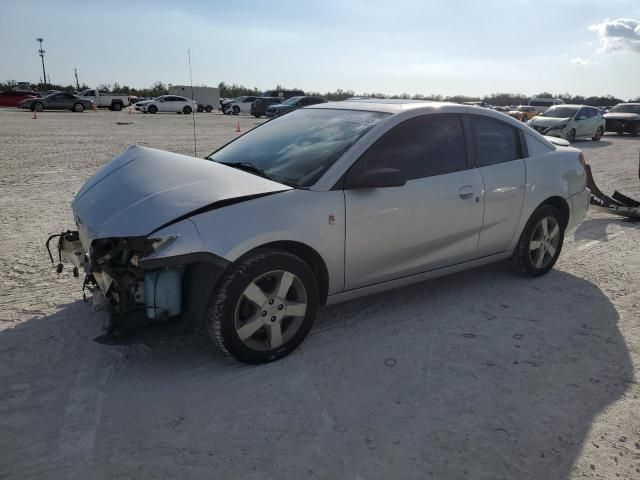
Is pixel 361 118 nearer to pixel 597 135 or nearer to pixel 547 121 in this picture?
pixel 547 121

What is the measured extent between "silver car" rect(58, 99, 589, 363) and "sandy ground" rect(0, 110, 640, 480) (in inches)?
13.7

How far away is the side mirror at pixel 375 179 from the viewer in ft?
11.1

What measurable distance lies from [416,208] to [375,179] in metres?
0.52

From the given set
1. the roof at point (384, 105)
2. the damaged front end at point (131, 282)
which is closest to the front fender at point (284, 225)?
the damaged front end at point (131, 282)

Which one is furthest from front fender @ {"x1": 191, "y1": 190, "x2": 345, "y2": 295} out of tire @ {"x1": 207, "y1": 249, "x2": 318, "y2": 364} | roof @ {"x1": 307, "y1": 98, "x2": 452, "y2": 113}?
roof @ {"x1": 307, "y1": 98, "x2": 452, "y2": 113}

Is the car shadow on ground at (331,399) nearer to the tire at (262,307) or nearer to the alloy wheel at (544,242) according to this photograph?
the tire at (262,307)

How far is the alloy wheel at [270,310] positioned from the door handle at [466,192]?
5.22ft

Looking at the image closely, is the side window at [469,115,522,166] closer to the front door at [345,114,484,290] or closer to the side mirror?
the front door at [345,114,484,290]

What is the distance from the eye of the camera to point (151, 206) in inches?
118

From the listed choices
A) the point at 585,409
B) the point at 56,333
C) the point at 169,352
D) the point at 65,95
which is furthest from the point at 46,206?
the point at 65,95

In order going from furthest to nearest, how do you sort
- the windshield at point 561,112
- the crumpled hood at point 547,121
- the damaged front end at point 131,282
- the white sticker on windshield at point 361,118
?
the windshield at point 561,112, the crumpled hood at point 547,121, the white sticker on windshield at point 361,118, the damaged front end at point 131,282

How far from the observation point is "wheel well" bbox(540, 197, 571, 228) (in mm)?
4861

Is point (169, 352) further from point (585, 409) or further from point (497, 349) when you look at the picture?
point (585, 409)

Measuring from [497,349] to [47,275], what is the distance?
12.8 ft
